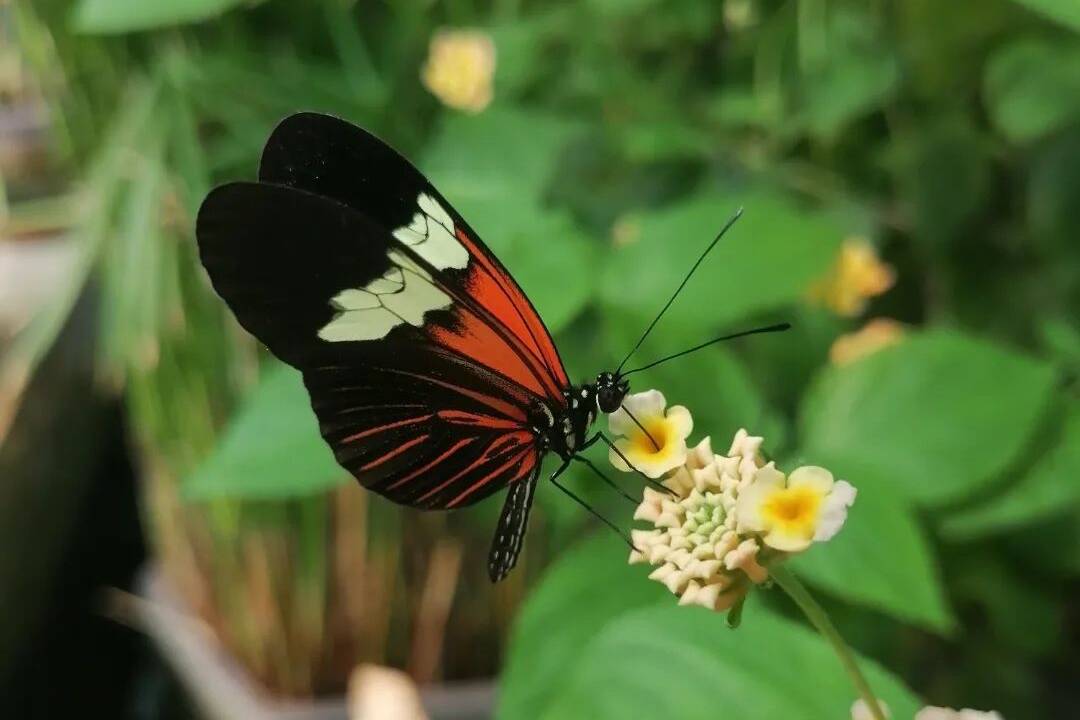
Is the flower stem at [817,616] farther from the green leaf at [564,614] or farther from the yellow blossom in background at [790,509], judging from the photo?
the green leaf at [564,614]

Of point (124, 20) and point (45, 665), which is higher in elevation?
point (124, 20)

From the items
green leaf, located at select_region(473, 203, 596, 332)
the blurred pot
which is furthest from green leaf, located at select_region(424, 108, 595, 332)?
the blurred pot

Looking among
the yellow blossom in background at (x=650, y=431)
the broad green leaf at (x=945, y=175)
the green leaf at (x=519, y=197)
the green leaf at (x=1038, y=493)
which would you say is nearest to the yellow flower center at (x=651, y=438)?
the yellow blossom in background at (x=650, y=431)

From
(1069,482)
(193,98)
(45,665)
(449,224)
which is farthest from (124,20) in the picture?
(45,665)

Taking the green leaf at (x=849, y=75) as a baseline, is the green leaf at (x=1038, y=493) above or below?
below

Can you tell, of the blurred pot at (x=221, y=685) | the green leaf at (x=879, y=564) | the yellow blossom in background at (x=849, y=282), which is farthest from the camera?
the blurred pot at (x=221, y=685)

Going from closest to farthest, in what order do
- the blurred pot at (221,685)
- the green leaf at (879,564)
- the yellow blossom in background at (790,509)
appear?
the yellow blossom in background at (790,509), the green leaf at (879,564), the blurred pot at (221,685)

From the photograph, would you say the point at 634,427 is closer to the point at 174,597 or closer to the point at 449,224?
the point at 449,224
